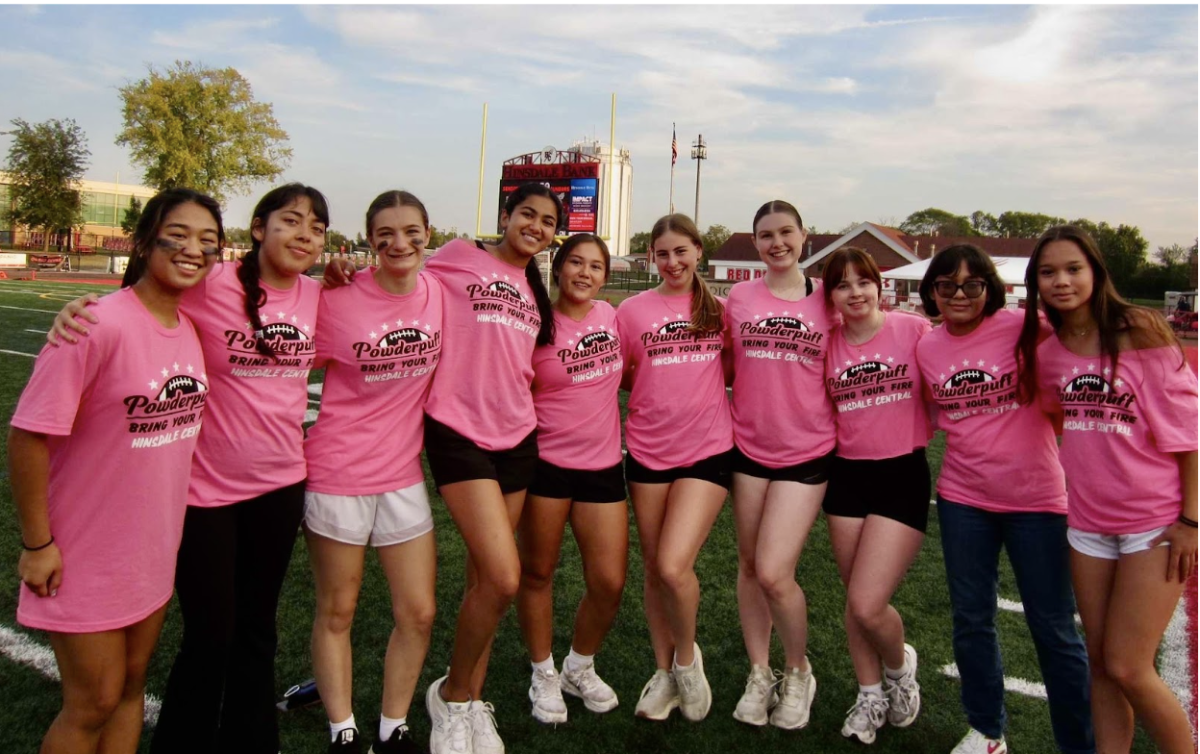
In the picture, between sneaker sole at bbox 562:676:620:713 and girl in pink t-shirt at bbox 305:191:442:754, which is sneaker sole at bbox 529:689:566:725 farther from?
girl in pink t-shirt at bbox 305:191:442:754

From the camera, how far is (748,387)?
10.8 feet

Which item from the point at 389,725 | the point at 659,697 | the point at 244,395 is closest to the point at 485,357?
the point at 244,395

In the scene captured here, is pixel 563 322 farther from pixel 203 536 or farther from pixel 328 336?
pixel 203 536

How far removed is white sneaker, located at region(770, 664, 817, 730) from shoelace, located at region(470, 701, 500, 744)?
3.62ft

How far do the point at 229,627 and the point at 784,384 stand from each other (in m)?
2.12

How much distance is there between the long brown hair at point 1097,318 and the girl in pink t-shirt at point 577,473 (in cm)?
148

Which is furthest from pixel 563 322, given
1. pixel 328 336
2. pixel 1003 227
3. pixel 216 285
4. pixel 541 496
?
pixel 1003 227

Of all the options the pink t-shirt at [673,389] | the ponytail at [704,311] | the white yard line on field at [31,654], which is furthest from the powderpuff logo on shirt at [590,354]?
the white yard line on field at [31,654]

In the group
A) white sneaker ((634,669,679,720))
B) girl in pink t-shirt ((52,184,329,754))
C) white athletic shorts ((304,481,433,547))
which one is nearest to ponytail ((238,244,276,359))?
girl in pink t-shirt ((52,184,329,754))

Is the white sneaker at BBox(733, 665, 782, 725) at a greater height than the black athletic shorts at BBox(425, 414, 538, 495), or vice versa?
the black athletic shorts at BBox(425, 414, 538, 495)

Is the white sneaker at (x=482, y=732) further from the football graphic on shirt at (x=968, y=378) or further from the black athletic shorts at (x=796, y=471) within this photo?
the football graphic on shirt at (x=968, y=378)

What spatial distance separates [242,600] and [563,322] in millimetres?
1515

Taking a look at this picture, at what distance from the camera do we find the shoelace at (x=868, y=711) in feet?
10.2

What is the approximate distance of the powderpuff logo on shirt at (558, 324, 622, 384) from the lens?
320 centimetres
